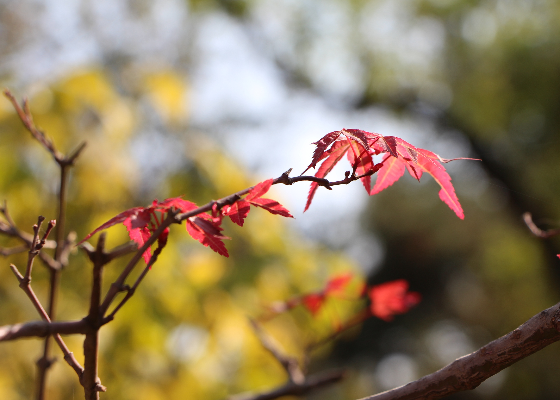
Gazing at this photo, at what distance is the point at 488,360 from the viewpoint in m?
0.31

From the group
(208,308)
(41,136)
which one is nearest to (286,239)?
(208,308)

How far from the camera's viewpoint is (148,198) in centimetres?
198

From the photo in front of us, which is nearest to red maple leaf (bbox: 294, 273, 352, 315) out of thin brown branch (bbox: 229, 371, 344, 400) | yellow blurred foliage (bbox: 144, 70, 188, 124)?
thin brown branch (bbox: 229, 371, 344, 400)

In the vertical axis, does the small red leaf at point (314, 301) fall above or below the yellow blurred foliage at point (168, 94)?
below

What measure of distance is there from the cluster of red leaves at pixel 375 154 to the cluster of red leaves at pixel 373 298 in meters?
0.38

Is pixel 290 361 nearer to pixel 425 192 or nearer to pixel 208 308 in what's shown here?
pixel 208 308

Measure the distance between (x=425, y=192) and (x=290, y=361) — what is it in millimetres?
5260

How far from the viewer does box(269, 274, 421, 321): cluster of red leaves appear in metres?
0.79

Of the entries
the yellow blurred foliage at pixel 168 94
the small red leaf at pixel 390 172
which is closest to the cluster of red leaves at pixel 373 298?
the small red leaf at pixel 390 172

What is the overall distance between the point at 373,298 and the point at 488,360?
55cm

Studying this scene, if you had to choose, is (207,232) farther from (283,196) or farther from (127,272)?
(283,196)

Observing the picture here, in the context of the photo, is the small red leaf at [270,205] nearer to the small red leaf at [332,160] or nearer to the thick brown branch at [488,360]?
the small red leaf at [332,160]

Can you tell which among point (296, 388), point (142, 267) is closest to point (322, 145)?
point (296, 388)

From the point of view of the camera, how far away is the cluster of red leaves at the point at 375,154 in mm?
354
